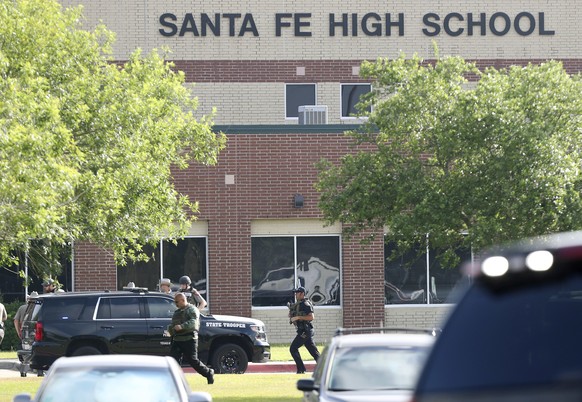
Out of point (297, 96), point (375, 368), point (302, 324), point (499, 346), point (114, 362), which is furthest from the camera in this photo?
point (297, 96)

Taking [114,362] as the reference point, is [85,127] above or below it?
above

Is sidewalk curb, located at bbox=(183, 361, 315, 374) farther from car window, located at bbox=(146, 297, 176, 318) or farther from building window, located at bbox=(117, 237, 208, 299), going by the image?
building window, located at bbox=(117, 237, 208, 299)

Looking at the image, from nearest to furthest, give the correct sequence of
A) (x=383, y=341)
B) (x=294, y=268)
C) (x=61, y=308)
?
1. (x=383, y=341)
2. (x=61, y=308)
3. (x=294, y=268)

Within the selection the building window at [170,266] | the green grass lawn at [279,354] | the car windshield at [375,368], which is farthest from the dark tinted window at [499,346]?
the building window at [170,266]

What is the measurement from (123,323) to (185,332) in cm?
382

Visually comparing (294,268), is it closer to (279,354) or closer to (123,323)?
(279,354)

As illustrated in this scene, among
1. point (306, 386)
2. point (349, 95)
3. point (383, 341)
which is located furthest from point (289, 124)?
point (306, 386)

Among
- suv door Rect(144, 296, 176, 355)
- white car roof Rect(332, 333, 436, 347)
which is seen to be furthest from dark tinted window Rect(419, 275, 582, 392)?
suv door Rect(144, 296, 176, 355)

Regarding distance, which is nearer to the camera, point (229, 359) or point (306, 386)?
point (306, 386)

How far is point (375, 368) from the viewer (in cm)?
1158

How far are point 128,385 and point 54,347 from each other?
41.8 feet

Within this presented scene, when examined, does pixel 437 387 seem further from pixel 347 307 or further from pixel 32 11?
pixel 347 307

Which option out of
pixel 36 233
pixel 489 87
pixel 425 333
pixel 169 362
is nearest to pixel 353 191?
pixel 489 87

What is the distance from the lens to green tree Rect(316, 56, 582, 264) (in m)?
22.3
